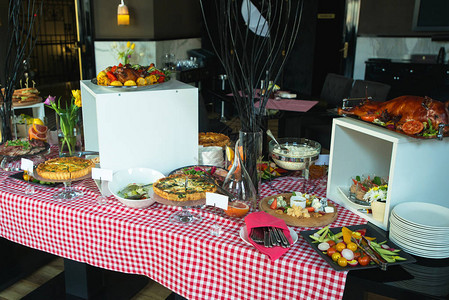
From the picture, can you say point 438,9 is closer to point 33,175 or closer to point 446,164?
point 446,164

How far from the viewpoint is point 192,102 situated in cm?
188

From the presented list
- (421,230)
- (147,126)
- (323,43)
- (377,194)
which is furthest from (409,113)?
(323,43)

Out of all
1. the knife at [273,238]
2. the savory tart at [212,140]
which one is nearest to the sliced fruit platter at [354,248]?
the knife at [273,238]

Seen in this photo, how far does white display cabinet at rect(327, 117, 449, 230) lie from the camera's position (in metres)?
1.42

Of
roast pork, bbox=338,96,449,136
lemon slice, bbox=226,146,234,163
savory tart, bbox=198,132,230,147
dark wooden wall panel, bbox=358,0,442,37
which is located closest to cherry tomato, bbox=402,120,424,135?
roast pork, bbox=338,96,449,136

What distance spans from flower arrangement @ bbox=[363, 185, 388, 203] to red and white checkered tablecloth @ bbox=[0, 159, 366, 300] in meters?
0.09

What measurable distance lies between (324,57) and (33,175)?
19.5ft

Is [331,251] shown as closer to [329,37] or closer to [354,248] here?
[354,248]

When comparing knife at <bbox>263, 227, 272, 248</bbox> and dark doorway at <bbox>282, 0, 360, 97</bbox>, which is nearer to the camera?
knife at <bbox>263, 227, 272, 248</bbox>

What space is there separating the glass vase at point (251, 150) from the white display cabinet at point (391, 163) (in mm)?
315

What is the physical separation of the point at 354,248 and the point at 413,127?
44 centimetres

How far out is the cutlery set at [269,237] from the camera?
4.32 ft

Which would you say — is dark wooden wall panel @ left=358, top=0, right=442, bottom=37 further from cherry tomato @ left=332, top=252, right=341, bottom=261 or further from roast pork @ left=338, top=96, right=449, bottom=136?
cherry tomato @ left=332, top=252, right=341, bottom=261

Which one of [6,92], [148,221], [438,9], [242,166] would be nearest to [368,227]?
[242,166]
